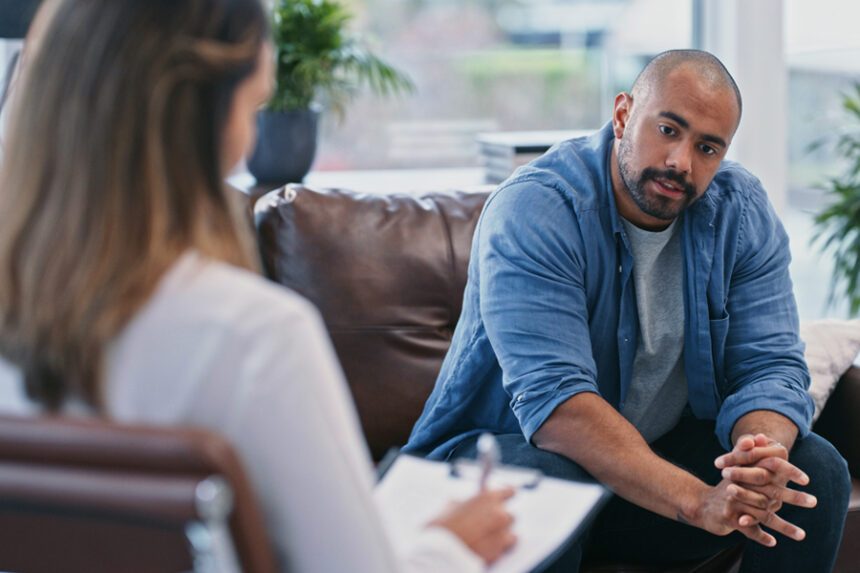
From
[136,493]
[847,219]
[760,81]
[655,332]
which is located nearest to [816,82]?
[760,81]

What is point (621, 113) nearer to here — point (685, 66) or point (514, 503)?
point (685, 66)

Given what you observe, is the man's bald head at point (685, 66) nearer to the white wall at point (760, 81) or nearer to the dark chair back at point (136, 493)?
the dark chair back at point (136, 493)

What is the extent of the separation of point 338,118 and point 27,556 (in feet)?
8.41

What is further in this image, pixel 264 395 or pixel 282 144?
pixel 282 144

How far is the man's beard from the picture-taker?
6.66 feet

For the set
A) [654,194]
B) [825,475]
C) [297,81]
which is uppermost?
[297,81]

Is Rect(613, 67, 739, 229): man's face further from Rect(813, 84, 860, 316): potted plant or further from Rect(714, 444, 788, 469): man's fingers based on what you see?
Rect(813, 84, 860, 316): potted plant

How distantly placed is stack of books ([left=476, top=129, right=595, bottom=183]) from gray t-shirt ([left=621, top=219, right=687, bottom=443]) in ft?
2.87

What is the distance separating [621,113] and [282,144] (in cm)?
115

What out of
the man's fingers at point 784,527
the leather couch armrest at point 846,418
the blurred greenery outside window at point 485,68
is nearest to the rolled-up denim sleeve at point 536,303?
the man's fingers at point 784,527

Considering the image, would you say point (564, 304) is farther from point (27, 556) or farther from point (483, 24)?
point (483, 24)

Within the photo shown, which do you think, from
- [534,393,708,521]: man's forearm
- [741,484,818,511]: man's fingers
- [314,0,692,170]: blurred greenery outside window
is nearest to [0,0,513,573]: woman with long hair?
[534,393,708,521]: man's forearm

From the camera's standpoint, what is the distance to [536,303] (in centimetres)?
192

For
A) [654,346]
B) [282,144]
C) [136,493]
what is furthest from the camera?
[282,144]
